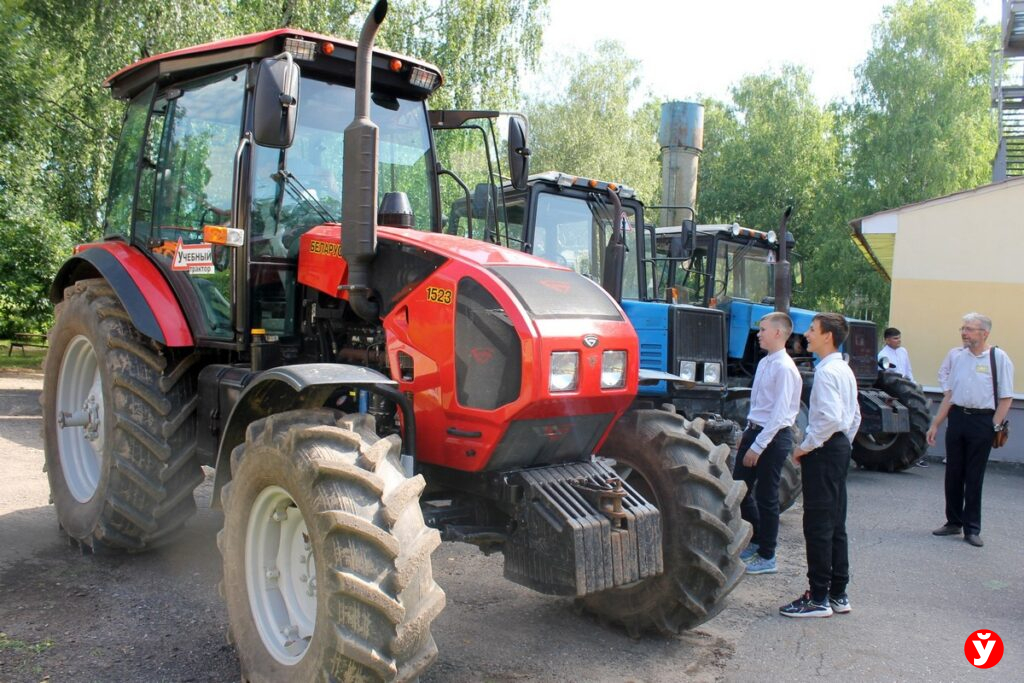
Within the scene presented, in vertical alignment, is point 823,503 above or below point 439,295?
below

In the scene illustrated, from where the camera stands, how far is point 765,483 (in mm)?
5633

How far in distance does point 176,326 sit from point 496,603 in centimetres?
230

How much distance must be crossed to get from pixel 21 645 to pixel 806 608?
3.95 meters

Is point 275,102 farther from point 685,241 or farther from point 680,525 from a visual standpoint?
point 685,241

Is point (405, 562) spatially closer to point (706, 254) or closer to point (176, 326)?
point (176, 326)

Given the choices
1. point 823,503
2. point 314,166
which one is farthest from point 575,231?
point 823,503

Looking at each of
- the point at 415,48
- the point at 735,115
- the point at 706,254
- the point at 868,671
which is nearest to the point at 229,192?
the point at 868,671

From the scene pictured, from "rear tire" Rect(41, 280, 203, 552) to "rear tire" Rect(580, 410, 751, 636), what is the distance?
238cm

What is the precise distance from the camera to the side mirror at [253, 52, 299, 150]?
3652 mm

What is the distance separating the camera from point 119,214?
18.5 feet

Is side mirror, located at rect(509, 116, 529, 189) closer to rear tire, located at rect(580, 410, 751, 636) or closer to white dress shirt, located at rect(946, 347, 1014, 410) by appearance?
rear tire, located at rect(580, 410, 751, 636)

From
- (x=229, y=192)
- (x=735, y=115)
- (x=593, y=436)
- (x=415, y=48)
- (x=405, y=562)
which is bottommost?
(x=405, y=562)

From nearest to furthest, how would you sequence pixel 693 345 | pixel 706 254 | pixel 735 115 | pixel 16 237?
pixel 693 345 < pixel 706 254 < pixel 16 237 < pixel 735 115

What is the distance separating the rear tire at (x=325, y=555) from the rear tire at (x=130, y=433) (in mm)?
1279
